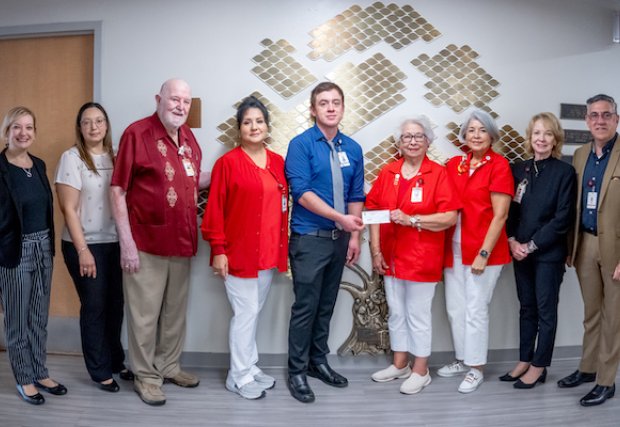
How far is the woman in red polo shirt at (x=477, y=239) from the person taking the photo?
8.81 ft

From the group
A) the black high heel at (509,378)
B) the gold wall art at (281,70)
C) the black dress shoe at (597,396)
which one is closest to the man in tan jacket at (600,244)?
the black dress shoe at (597,396)

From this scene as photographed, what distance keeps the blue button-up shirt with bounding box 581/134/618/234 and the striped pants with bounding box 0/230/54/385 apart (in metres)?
3.07

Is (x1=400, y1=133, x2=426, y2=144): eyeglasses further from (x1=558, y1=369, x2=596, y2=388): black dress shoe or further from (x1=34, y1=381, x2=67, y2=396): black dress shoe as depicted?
(x1=34, y1=381, x2=67, y2=396): black dress shoe

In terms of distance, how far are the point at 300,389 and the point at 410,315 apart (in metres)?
0.78

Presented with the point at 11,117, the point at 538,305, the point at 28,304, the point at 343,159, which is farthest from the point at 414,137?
the point at 28,304

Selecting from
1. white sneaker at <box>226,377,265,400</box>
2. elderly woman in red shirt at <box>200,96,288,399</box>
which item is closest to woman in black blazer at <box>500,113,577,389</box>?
elderly woman in red shirt at <box>200,96,288,399</box>

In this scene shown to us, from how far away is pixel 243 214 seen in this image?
2529 millimetres

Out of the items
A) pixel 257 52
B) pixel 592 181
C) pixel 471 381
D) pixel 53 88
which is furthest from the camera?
pixel 53 88

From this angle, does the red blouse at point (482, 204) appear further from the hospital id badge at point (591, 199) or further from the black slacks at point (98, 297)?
the black slacks at point (98, 297)

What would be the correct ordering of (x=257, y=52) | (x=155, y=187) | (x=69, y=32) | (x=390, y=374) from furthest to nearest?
1. (x=69, y=32)
2. (x=257, y=52)
3. (x=390, y=374)
4. (x=155, y=187)

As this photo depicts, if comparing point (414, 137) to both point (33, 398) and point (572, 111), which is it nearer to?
point (572, 111)

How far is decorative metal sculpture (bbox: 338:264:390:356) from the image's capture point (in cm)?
304

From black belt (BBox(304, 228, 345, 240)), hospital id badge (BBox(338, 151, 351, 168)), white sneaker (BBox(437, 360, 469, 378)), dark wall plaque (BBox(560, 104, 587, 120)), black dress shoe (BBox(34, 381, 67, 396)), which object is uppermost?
dark wall plaque (BBox(560, 104, 587, 120))

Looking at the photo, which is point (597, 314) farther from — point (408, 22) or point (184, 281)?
point (184, 281)
